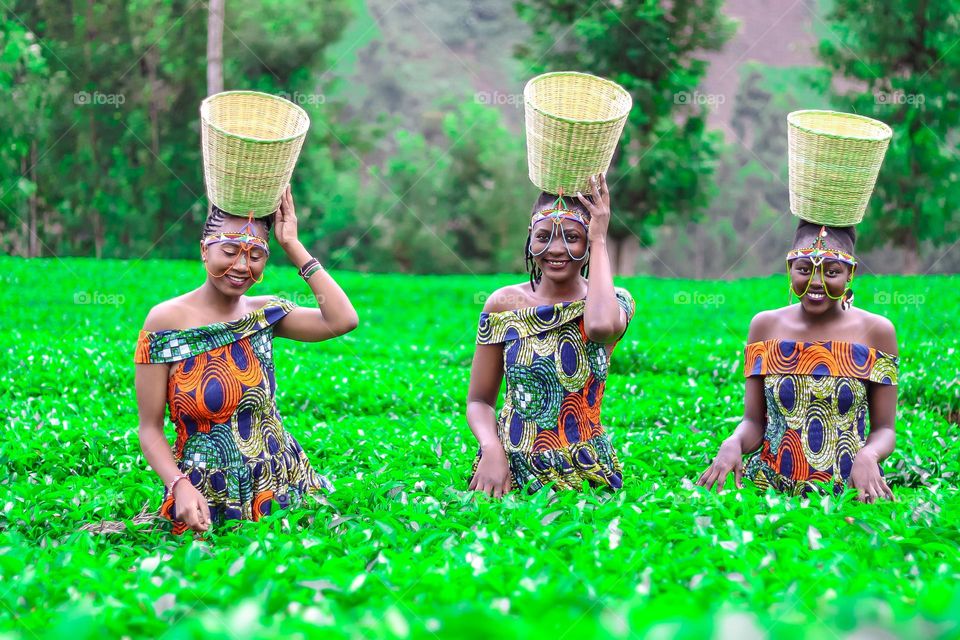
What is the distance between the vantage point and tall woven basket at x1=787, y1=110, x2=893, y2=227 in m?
4.47

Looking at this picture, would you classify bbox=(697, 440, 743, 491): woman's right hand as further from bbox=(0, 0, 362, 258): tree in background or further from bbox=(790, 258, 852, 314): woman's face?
bbox=(0, 0, 362, 258): tree in background

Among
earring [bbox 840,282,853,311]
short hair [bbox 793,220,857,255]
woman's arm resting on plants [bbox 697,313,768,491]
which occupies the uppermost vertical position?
short hair [bbox 793,220,857,255]

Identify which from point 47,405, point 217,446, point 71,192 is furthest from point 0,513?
point 71,192

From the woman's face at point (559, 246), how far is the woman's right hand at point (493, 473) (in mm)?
848

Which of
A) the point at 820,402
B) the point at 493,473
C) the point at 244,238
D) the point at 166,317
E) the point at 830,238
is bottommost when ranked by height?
the point at 493,473

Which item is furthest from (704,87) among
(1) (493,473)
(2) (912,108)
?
(1) (493,473)

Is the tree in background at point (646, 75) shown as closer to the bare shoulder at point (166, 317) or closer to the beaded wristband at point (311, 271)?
the beaded wristband at point (311, 271)

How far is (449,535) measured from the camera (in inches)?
155

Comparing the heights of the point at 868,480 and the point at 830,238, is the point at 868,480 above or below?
below

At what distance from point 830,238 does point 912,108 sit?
762 inches

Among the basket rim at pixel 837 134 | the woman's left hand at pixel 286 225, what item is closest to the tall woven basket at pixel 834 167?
the basket rim at pixel 837 134

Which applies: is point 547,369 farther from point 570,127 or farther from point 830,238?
point 830,238

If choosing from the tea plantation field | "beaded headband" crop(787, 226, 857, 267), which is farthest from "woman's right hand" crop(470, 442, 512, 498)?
"beaded headband" crop(787, 226, 857, 267)

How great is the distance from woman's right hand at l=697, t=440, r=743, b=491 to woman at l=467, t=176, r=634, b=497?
435 mm
